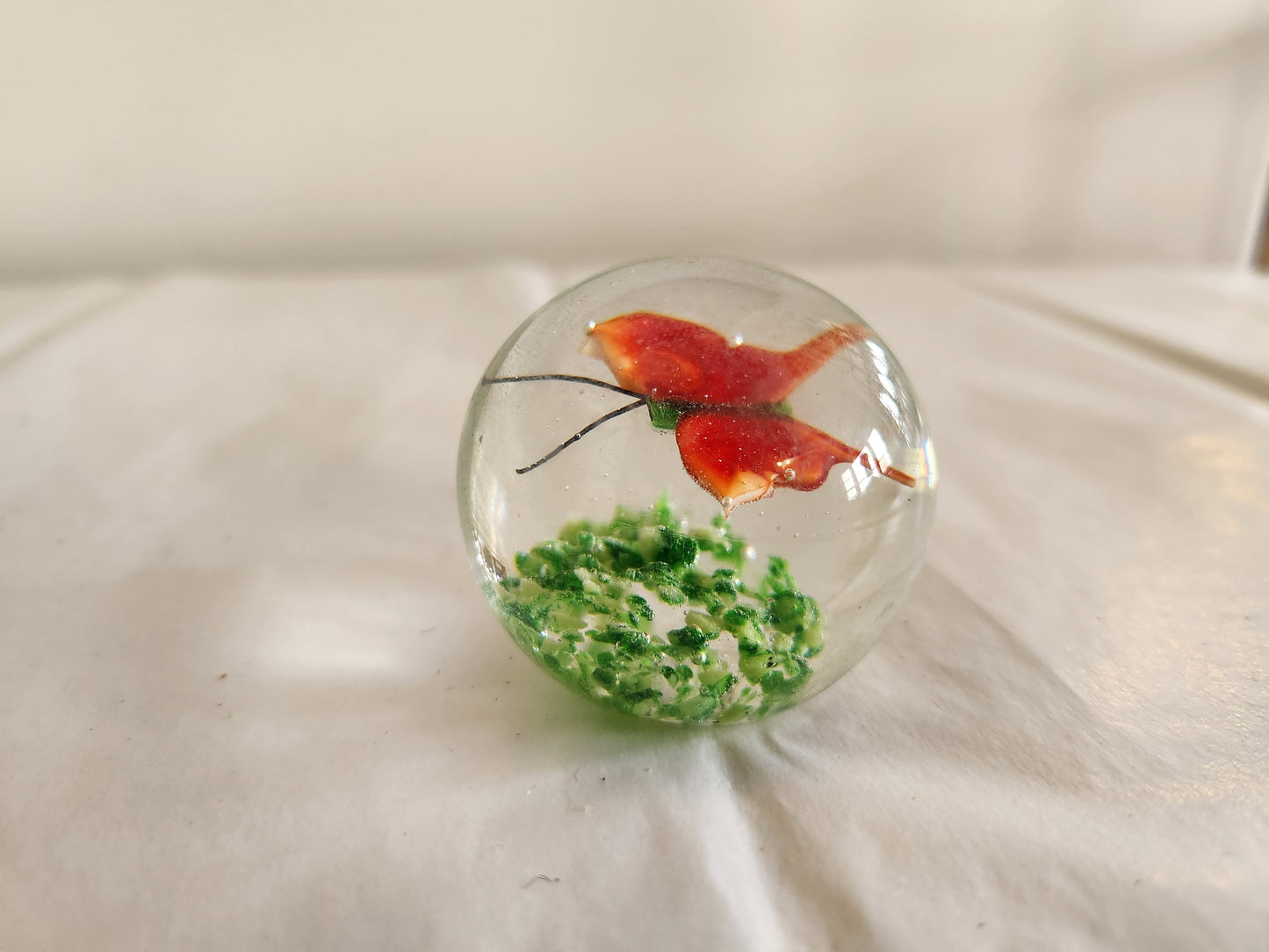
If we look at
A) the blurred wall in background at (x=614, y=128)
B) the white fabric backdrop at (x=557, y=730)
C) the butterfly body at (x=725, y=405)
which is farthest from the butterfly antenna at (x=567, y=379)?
the blurred wall in background at (x=614, y=128)

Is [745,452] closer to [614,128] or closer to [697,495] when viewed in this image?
[697,495]

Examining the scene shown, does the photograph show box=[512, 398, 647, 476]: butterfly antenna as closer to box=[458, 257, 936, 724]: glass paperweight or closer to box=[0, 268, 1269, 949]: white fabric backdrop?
box=[458, 257, 936, 724]: glass paperweight

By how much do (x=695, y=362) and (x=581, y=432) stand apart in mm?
65

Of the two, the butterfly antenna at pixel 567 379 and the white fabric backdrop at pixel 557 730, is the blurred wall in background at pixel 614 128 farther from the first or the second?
the butterfly antenna at pixel 567 379

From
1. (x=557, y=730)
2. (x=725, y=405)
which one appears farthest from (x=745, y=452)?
(x=557, y=730)

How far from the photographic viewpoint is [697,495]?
1.47 ft

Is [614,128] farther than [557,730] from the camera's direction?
Yes

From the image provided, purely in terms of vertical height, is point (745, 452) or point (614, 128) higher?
point (614, 128)

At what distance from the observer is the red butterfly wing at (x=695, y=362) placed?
451 millimetres

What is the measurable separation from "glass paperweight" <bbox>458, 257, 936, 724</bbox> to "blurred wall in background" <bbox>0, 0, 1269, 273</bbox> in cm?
105

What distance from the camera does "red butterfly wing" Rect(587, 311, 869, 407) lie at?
45cm

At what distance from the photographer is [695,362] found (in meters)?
0.46

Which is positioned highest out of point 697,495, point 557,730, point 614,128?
point 614,128

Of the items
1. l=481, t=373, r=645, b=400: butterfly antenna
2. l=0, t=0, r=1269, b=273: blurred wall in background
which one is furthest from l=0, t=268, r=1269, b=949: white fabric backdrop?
l=0, t=0, r=1269, b=273: blurred wall in background
